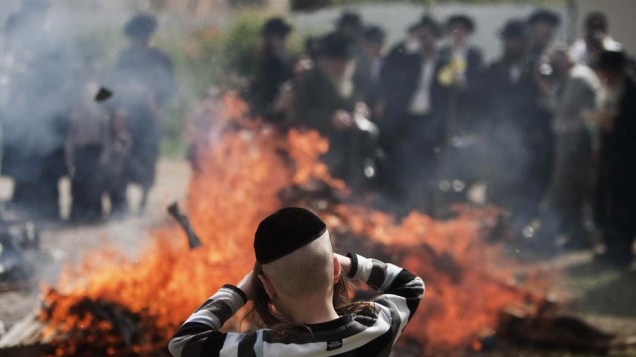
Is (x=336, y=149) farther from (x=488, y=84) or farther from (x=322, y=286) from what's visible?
(x=322, y=286)

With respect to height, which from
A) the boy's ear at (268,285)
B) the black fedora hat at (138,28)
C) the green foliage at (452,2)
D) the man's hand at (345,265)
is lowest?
the boy's ear at (268,285)

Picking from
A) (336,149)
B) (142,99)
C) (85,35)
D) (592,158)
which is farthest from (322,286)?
(85,35)

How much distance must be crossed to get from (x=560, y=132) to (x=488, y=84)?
1057 millimetres

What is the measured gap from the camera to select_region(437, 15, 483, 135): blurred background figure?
33.7ft

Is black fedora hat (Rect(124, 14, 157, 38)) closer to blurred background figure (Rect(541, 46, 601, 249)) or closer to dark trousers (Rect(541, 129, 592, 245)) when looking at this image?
blurred background figure (Rect(541, 46, 601, 249))

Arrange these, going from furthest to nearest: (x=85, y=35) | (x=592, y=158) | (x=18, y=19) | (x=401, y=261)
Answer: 1. (x=85, y=35)
2. (x=592, y=158)
3. (x=18, y=19)
4. (x=401, y=261)

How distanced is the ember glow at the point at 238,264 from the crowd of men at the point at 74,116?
3.89 feet

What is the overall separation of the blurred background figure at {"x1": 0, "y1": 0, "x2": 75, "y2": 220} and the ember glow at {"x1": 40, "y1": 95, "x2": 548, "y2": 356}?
5.51 feet

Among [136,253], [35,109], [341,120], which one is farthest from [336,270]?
[35,109]

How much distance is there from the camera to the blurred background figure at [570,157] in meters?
9.53

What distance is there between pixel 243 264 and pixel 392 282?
273 cm

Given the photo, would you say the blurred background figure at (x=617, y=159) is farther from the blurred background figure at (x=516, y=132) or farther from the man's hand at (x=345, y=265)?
the man's hand at (x=345, y=265)

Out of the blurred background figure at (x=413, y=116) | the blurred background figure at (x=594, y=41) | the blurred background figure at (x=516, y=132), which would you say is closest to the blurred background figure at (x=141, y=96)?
the blurred background figure at (x=413, y=116)

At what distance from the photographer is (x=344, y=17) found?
34.7 feet
